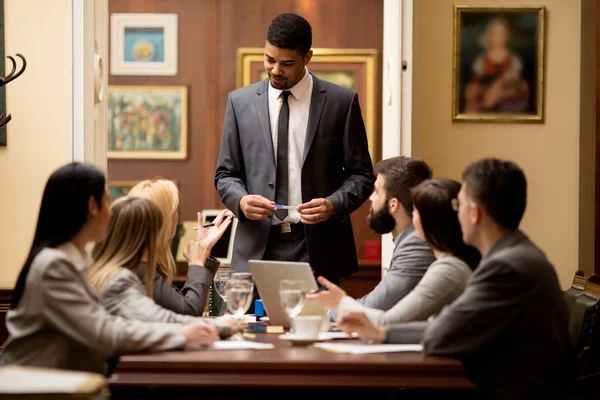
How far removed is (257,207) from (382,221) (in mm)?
494

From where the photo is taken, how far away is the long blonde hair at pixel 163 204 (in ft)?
Answer: 9.82

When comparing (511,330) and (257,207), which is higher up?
(257,207)

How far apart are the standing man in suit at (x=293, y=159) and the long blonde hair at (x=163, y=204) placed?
50 cm

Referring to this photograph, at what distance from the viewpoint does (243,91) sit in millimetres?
3854

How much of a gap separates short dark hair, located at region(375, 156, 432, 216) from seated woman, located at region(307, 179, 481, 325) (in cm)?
43

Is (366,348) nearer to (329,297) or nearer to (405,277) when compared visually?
(329,297)

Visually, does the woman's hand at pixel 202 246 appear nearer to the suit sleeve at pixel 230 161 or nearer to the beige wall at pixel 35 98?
the suit sleeve at pixel 230 161

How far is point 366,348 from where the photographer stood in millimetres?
2350

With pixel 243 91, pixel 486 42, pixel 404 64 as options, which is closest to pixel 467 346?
pixel 243 91

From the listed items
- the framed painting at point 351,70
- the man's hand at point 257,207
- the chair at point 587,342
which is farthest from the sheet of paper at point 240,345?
the framed painting at point 351,70

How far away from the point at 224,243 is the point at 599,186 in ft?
7.51

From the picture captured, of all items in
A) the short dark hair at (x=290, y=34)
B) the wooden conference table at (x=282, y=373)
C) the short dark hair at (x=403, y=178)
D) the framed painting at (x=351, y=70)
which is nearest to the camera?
the wooden conference table at (x=282, y=373)

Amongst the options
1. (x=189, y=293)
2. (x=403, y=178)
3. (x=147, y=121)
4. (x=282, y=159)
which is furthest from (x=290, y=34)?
(x=147, y=121)

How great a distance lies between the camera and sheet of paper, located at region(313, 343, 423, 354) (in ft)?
7.56
